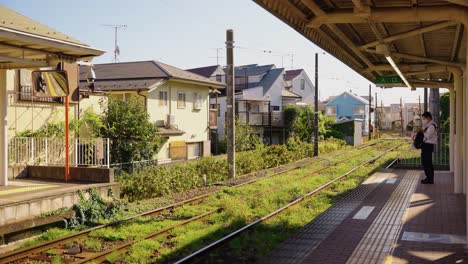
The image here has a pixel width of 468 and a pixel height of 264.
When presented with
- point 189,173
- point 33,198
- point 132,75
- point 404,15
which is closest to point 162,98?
point 132,75

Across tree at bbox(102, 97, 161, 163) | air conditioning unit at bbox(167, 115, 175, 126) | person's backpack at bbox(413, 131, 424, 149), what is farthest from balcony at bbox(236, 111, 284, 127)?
person's backpack at bbox(413, 131, 424, 149)

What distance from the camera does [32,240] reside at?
869 cm

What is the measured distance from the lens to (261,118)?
38562 mm

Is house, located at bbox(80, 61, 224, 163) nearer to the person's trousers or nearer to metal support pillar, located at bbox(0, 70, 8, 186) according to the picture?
metal support pillar, located at bbox(0, 70, 8, 186)

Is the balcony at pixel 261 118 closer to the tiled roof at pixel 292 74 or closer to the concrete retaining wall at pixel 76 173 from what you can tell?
the tiled roof at pixel 292 74

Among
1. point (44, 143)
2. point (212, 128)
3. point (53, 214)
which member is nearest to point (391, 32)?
point (53, 214)

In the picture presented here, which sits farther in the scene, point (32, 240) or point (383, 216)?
point (383, 216)

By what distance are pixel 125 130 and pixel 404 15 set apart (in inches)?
544

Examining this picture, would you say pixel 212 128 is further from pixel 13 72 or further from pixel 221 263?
pixel 221 263

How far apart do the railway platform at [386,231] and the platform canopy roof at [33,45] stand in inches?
236

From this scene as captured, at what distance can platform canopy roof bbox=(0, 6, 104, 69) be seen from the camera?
895 centimetres

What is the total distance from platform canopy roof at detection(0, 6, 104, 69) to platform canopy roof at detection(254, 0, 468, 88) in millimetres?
4954

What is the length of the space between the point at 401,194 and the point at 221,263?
686 centimetres

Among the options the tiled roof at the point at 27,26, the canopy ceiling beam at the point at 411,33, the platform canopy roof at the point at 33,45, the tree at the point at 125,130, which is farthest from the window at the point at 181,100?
the canopy ceiling beam at the point at 411,33
